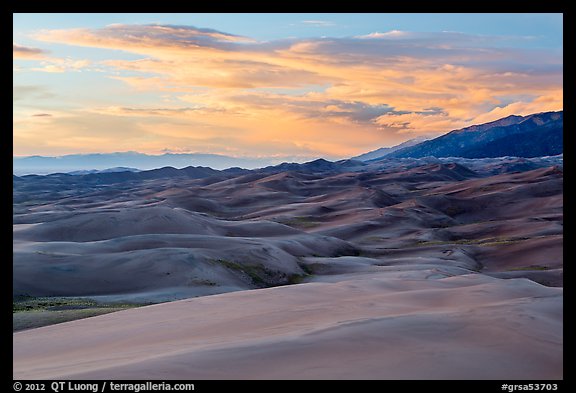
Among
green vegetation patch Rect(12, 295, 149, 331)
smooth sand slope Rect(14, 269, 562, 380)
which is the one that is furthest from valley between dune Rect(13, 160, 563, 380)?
green vegetation patch Rect(12, 295, 149, 331)

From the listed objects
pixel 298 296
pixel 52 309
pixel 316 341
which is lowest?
pixel 52 309

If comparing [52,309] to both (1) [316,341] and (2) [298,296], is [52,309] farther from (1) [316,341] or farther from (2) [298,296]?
(1) [316,341]

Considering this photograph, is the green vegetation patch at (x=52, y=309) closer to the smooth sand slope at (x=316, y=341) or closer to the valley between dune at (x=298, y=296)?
the valley between dune at (x=298, y=296)

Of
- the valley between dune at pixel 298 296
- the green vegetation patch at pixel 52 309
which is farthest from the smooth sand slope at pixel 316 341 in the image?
the green vegetation patch at pixel 52 309

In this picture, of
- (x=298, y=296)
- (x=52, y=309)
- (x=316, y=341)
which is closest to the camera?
(x=316, y=341)

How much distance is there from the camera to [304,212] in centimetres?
6781

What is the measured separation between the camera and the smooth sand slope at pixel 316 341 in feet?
17.0

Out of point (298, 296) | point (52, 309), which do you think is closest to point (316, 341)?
point (298, 296)

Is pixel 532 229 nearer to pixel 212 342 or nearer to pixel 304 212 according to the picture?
pixel 304 212

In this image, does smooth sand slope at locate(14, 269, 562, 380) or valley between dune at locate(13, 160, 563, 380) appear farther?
valley between dune at locate(13, 160, 563, 380)

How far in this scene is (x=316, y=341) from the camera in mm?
6105

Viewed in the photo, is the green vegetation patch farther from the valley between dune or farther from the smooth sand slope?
the smooth sand slope

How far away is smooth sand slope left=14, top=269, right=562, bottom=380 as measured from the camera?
204 inches
